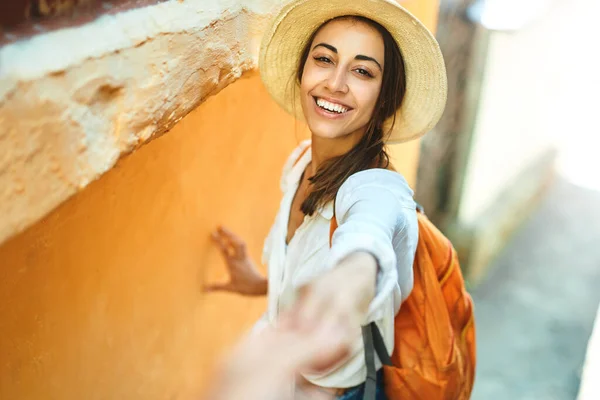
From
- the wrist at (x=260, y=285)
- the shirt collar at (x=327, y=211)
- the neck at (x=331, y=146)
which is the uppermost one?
the neck at (x=331, y=146)

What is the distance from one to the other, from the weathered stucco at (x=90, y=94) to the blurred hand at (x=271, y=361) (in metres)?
0.28

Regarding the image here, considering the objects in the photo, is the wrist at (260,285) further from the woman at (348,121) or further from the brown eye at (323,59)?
the brown eye at (323,59)

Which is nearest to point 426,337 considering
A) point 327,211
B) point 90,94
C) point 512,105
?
point 327,211

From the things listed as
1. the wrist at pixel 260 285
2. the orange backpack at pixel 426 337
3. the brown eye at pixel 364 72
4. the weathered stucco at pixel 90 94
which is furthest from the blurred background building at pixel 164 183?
the orange backpack at pixel 426 337

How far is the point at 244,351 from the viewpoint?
601mm

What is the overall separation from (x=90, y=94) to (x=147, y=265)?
2.30ft

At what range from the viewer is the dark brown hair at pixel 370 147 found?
4.01 feet

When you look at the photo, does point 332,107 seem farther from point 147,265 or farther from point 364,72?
point 147,265

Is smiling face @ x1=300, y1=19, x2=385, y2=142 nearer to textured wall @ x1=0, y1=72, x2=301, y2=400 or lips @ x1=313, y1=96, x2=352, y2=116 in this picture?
lips @ x1=313, y1=96, x2=352, y2=116

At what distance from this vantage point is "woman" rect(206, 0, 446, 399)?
3.51 feet

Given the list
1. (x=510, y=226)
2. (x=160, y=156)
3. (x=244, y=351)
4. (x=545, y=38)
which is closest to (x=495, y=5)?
(x=545, y=38)

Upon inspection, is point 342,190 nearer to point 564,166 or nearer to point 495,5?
point 495,5

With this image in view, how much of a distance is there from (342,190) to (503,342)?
109 inches

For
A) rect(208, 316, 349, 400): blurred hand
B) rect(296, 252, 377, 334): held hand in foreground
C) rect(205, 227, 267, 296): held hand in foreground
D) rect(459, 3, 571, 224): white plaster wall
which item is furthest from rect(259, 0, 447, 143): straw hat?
rect(459, 3, 571, 224): white plaster wall
